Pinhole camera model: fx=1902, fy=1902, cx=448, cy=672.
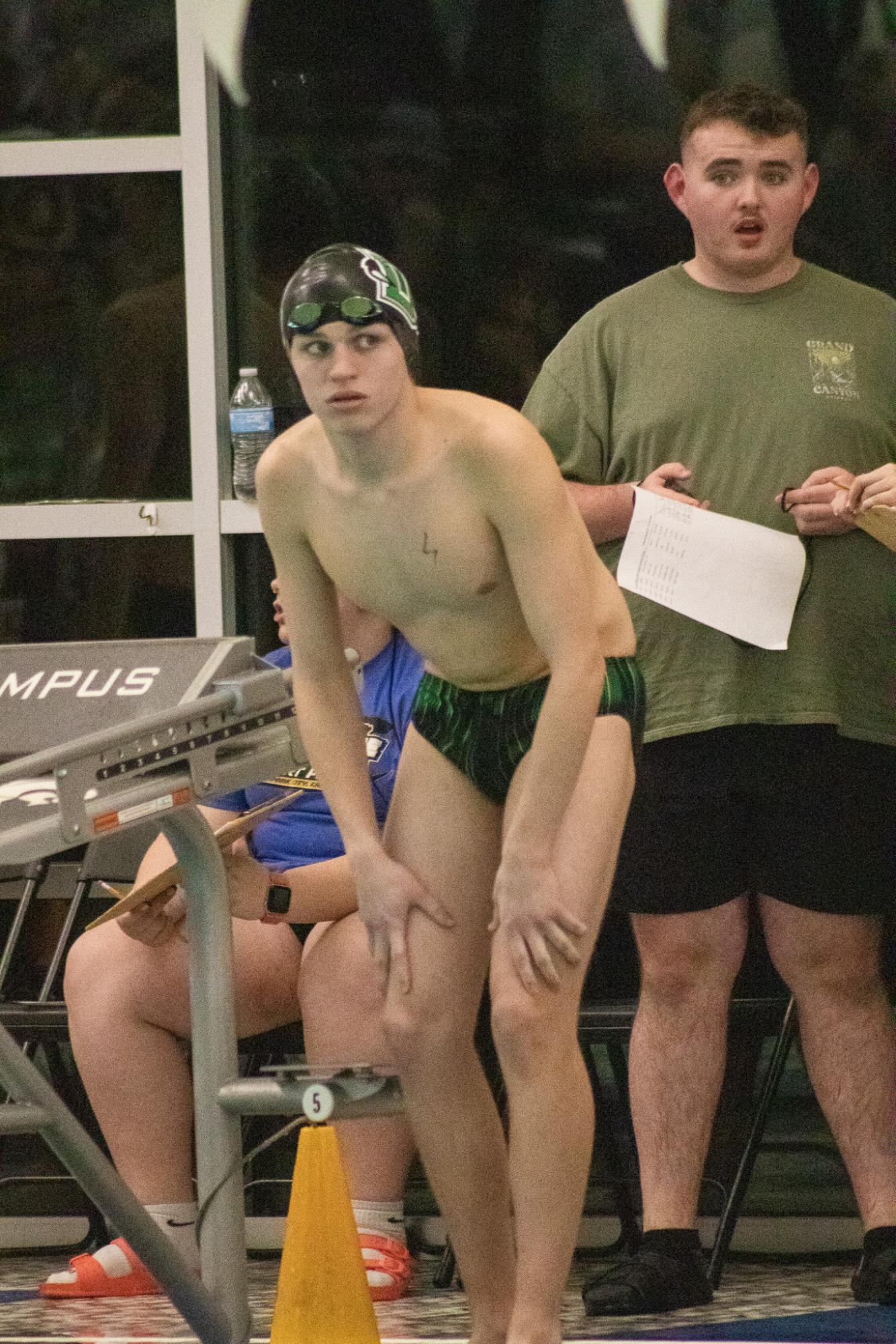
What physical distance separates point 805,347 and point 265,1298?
6.56 ft

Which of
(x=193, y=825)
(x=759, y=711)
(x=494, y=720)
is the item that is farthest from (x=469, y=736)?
(x=759, y=711)

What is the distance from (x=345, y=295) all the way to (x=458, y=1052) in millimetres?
1040

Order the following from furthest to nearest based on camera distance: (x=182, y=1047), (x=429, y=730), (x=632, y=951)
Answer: (x=632, y=951) < (x=182, y=1047) < (x=429, y=730)

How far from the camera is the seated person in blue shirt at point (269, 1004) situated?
336 cm

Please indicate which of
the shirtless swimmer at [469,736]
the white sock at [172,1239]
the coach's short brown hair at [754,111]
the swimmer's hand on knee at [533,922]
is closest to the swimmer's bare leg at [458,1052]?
the shirtless swimmer at [469,736]

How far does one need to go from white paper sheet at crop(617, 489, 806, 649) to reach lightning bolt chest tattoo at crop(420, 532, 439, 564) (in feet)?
2.61

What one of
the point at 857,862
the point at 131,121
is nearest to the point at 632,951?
the point at 857,862

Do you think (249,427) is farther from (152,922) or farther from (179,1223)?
(179,1223)

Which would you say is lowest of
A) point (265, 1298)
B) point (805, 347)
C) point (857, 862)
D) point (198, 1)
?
point (265, 1298)

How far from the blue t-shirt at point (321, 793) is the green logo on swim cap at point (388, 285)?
1.11 m

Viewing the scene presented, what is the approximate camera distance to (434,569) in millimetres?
2586

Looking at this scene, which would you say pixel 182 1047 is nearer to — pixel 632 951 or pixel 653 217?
pixel 632 951

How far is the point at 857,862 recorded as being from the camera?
11.0 ft

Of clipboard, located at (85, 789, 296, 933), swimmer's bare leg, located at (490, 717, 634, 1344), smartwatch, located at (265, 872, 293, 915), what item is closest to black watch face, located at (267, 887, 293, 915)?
smartwatch, located at (265, 872, 293, 915)
